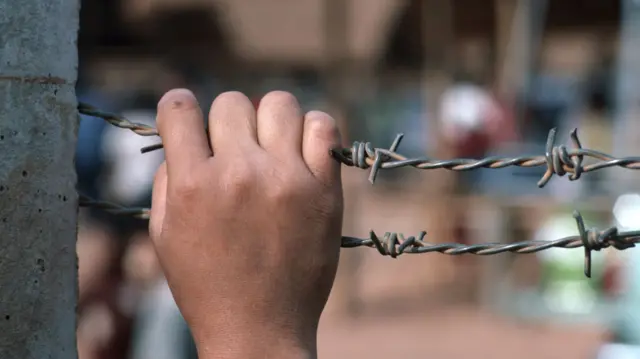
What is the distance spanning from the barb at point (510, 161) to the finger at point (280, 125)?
6 cm

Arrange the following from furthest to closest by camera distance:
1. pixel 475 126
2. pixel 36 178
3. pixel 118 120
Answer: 1. pixel 475 126
2. pixel 118 120
3. pixel 36 178

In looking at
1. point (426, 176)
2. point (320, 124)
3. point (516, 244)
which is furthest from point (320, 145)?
point (426, 176)

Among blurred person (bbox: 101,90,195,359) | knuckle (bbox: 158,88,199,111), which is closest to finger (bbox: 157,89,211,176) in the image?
knuckle (bbox: 158,88,199,111)

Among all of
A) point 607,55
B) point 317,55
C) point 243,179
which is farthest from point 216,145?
point 607,55

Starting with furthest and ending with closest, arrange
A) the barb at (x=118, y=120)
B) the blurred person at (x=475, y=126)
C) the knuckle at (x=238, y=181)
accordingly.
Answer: the blurred person at (x=475, y=126) < the barb at (x=118, y=120) < the knuckle at (x=238, y=181)

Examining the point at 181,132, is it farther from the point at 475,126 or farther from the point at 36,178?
the point at 475,126

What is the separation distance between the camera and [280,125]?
52.3 inches

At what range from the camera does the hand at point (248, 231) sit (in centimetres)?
127

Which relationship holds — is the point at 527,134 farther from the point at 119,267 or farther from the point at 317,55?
the point at 119,267

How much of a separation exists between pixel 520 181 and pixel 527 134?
1630 mm

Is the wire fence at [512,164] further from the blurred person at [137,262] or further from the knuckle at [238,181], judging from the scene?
the blurred person at [137,262]

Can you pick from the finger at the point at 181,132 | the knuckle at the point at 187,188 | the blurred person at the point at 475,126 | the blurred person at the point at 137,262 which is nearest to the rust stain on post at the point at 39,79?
the finger at the point at 181,132

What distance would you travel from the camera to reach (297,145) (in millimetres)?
1331

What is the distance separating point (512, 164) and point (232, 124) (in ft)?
1.48
